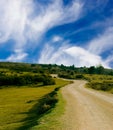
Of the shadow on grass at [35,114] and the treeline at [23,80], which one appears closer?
the shadow on grass at [35,114]

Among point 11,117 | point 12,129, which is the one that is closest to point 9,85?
point 11,117

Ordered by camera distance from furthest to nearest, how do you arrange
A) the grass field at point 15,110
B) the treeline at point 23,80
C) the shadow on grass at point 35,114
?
1. the treeline at point 23,80
2. the grass field at point 15,110
3. the shadow on grass at point 35,114

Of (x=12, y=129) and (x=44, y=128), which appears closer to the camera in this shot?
(x=44, y=128)

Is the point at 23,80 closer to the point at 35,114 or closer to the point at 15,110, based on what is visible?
the point at 15,110

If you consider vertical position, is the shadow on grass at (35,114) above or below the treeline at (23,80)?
below

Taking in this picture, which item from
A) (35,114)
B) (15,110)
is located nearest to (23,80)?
(15,110)

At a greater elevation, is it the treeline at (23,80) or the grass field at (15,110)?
the treeline at (23,80)

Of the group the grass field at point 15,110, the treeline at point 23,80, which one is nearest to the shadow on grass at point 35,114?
the grass field at point 15,110

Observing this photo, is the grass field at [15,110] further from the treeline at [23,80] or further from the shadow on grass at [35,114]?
the treeline at [23,80]

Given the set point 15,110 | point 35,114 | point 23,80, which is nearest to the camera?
point 35,114

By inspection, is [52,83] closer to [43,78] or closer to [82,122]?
[43,78]

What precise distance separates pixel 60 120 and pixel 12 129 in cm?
440

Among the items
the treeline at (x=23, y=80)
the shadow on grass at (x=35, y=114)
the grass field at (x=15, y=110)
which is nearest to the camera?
the shadow on grass at (x=35, y=114)

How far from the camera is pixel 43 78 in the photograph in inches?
6093
